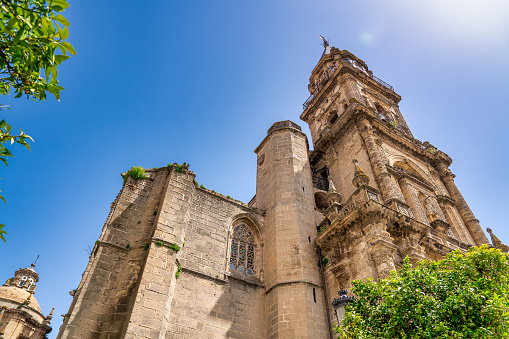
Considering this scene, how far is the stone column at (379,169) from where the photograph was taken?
1609 cm

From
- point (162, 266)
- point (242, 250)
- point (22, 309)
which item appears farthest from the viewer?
point (22, 309)

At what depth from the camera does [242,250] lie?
15.1 meters

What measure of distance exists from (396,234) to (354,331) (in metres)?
6.78

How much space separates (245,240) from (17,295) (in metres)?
27.3

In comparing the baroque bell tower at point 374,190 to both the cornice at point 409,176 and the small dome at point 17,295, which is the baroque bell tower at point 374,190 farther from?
the small dome at point 17,295

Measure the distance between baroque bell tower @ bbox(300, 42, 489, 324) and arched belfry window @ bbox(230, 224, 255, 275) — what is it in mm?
3104

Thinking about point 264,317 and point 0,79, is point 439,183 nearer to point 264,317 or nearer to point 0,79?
point 264,317

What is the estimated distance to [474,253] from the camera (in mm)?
8445

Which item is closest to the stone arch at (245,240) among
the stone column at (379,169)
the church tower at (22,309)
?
the stone column at (379,169)

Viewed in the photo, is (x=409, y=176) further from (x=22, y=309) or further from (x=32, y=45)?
(x=22, y=309)

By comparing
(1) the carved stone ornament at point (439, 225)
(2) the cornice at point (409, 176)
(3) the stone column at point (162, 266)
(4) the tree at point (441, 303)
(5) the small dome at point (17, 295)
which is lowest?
(4) the tree at point (441, 303)

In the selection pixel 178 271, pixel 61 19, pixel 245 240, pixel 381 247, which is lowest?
pixel 61 19

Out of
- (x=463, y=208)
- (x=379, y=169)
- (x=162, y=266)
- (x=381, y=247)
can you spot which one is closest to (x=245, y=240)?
(x=162, y=266)

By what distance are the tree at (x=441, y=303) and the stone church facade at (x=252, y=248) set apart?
126 inches
